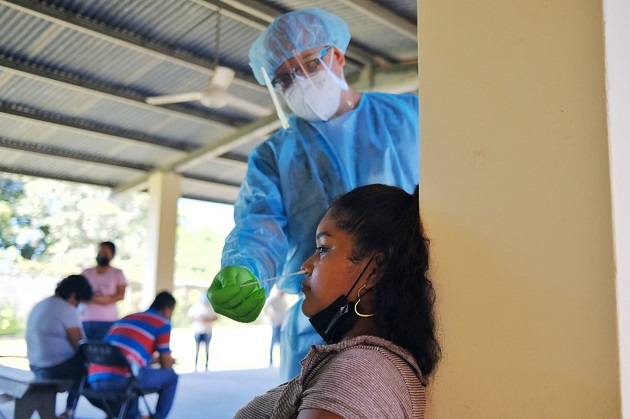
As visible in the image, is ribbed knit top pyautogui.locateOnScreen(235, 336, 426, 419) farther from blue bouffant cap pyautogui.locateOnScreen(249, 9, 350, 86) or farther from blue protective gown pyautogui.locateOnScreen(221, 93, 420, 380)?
blue bouffant cap pyautogui.locateOnScreen(249, 9, 350, 86)

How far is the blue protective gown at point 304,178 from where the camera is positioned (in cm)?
151

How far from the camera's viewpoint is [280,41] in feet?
5.53

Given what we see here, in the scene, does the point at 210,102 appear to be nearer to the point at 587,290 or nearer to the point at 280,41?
the point at 280,41

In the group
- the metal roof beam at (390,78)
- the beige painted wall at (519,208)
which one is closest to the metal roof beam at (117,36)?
the metal roof beam at (390,78)

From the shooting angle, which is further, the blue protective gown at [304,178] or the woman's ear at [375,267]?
the blue protective gown at [304,178]

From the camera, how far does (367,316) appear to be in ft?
3.22

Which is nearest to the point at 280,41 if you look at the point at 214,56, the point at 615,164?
the point at 615,164

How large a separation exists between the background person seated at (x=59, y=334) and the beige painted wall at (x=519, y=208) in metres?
3.06

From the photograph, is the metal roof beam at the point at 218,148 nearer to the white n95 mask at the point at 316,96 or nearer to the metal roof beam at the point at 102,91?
the metal roof beam at the point at 102,91

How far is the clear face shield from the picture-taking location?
5.37 feet

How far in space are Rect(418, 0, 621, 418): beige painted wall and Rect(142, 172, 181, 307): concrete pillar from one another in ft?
23.0

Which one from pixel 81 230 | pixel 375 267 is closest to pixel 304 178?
pixel 375 267

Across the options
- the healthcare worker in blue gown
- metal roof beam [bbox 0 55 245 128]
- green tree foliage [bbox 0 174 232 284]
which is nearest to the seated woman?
the healthcare worker in blue gown

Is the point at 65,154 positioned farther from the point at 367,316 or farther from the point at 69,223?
the point at 367,316
